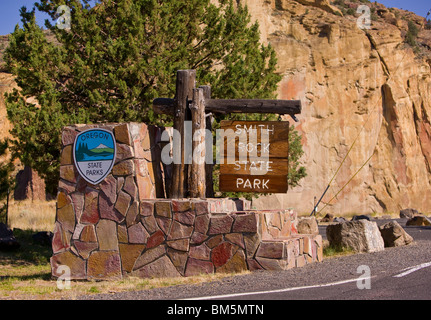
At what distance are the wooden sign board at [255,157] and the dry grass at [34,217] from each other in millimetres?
12200

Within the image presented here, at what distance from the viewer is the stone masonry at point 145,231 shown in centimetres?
1027

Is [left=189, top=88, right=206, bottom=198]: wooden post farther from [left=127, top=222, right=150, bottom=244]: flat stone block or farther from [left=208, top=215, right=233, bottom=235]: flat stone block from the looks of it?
[left=127, top=222, right=150, bottom=244]: flat stone block

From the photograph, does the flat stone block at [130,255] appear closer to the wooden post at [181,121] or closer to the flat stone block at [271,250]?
the wooden post at [181,121]

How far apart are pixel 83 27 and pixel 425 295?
40.1ft

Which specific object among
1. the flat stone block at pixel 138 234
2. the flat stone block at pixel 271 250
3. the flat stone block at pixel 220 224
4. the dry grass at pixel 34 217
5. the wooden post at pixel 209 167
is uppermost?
the wooden post at pixel 209 167

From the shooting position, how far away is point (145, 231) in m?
10.8

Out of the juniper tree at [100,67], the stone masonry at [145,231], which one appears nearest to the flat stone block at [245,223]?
the stone masonry at [145,231]

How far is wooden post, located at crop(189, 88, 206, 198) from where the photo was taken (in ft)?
37.4

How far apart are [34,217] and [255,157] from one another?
56.2 feet

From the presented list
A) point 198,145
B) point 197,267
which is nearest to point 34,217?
point 198,145

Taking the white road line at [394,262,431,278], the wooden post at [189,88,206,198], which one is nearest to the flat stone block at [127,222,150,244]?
the wooden post at [189,88,206,198]

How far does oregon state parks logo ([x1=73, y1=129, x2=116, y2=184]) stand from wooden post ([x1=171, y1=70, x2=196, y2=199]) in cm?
135
